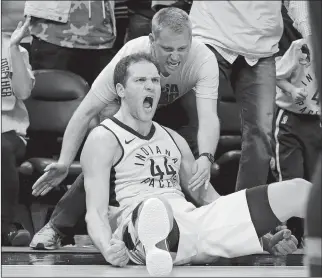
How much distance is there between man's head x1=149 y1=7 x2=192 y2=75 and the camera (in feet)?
10.8

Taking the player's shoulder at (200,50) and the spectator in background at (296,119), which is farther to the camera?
the spectator in background at (296,119)

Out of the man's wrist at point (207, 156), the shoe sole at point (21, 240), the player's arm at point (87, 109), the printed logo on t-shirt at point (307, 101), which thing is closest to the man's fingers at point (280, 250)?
the man's wrist at point (207, 156)

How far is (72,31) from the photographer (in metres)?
4.41

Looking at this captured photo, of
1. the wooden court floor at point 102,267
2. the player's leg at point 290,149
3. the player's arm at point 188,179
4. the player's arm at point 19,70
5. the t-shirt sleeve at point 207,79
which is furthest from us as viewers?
the player's leg at point 290,149

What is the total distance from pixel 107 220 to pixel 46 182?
430 mm

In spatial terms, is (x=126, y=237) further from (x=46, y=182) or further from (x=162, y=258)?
(x=46, y=182)

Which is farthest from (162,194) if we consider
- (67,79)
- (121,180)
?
(67,79)

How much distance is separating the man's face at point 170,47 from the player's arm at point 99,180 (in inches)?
17.7

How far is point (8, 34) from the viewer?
4.38 meters

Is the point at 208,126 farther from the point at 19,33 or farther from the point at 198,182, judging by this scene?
the point at 19,33

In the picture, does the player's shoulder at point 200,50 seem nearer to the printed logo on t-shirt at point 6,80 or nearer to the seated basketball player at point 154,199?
the seated basketball player at point 154,199

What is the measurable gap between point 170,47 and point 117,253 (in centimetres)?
97

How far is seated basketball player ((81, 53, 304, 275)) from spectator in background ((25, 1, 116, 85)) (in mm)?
1241

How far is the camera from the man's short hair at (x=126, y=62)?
10.4 feet
